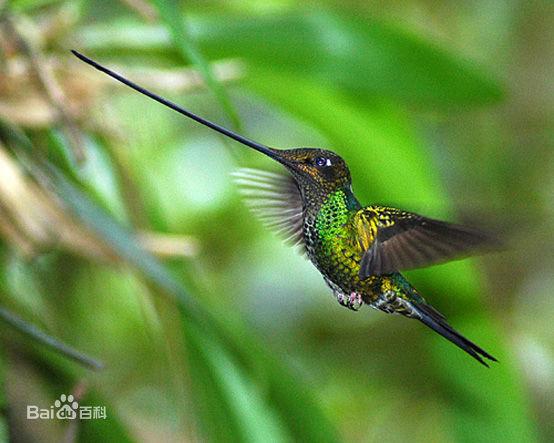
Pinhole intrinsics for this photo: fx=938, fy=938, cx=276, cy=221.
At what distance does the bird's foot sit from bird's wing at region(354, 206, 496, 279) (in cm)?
1

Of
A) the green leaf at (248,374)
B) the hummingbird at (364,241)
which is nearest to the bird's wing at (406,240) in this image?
the hummingbird at (364,241)

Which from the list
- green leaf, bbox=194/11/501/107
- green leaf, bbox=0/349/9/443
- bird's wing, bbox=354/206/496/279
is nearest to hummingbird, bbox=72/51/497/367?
bird's wing, bbox=354/206/496/279

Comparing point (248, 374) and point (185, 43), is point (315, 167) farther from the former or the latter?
point (248, 374)

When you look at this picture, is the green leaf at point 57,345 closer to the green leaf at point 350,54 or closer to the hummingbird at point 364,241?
the hummingbird at point 364,241

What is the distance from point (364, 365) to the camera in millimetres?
2125

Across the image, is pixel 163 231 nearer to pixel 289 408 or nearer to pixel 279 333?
pixel 289 408

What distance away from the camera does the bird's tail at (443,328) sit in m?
0.51

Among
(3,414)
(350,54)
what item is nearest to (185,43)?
(3,414)

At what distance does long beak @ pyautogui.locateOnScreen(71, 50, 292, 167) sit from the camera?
39 cm

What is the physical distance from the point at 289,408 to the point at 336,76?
0.43 metres

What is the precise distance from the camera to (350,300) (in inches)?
22.5

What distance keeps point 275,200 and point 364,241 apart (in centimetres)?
12

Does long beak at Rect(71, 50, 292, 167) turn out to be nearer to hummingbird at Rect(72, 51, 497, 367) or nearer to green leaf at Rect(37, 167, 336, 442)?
hummingbird at Rect(72, 51, 497, 367)

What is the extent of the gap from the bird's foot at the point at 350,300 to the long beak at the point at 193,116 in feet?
0.30
